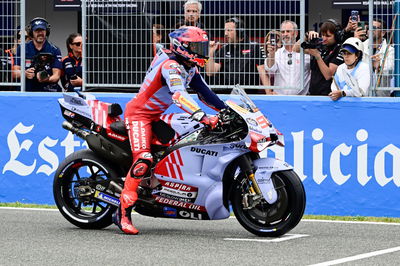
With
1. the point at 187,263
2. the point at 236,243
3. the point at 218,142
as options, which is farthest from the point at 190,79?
the point at 187,263

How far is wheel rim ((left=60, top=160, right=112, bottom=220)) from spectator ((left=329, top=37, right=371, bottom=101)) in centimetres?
296

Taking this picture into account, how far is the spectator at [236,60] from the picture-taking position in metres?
12.2

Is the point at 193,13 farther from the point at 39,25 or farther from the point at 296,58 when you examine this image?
the point at 39,25

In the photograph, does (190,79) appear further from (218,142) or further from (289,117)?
(289,117)

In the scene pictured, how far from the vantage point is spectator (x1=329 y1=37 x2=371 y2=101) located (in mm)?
11805

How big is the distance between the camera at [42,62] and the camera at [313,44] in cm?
323

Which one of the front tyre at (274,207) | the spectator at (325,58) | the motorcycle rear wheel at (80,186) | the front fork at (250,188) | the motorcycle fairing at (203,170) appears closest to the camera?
the front tyre at (274,207)

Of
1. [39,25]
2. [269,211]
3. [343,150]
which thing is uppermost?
[39,25]

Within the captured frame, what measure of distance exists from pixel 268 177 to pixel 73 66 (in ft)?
15.0

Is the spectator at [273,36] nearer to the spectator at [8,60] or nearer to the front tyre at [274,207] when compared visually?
the front tyre at [274,207]

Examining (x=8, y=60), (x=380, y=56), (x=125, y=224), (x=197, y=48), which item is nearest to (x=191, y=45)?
(x=197, y=48)

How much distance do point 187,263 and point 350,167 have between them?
12.9ft

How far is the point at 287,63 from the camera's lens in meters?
12.2

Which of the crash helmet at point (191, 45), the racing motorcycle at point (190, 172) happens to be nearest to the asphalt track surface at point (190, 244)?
the racing motorcycle at point (190, 172)
